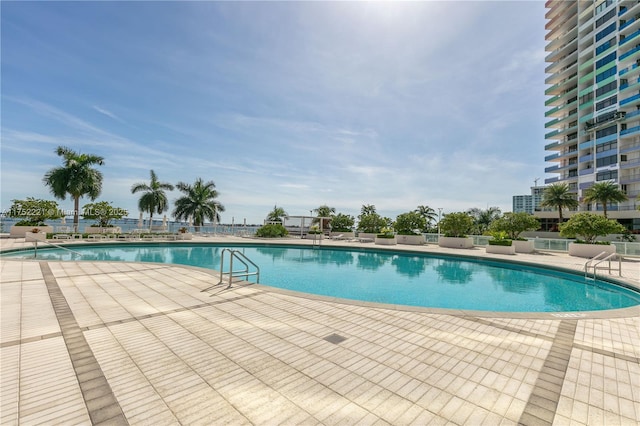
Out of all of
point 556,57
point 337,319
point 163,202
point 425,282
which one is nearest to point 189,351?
point 337,319

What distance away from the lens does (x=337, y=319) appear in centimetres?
478

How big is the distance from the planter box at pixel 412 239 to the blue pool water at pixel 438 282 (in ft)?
20.5

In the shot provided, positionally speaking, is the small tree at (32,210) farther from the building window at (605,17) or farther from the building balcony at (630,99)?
the building window at (605,17)

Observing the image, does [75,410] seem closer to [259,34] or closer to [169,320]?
[169,320]

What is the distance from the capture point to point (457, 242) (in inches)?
852

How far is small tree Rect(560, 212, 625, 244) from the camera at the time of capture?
50.8ft

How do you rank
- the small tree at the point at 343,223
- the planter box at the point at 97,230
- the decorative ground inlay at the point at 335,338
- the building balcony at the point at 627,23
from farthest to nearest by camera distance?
the building balcony at the point at 627,23
the small tree at the point at 343,223
the planter box at the point at 97,230
the decorative ground inlay at the point at 335,338

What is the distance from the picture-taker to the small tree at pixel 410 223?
79.0ft

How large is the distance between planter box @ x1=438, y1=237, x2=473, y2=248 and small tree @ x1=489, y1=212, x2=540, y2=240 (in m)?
3.75

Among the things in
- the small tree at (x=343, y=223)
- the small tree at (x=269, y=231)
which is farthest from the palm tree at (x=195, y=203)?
the small tree at (x=343, y=223)

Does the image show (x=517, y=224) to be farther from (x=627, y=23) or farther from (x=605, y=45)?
(x=627, y=23)

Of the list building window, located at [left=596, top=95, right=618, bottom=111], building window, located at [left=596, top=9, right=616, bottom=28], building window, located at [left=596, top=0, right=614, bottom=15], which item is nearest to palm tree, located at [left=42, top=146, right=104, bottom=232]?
building window, located at [left=596, top=95, right=618, bottom=111]

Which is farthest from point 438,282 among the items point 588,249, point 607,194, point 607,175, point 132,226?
point 607,175

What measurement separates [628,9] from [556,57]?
10846 mm
